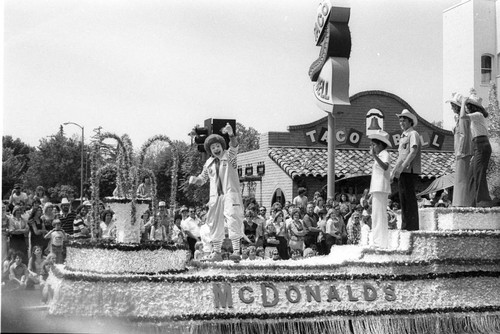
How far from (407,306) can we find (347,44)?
1017 cm

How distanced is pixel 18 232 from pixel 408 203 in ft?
21.9

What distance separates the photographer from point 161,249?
6.77 meters

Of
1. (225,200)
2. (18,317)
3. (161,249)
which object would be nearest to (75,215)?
(225,200)

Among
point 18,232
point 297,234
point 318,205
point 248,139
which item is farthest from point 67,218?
point 248,139

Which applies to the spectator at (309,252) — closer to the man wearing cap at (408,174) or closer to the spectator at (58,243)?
the man wearing cap at (408,174)

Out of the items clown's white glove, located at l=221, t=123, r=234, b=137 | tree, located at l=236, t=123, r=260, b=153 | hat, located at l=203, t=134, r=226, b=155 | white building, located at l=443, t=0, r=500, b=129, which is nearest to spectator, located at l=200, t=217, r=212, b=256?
hat, located at l=203, t=134, r=226, b=155

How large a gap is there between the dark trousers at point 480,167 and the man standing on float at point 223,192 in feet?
10.6

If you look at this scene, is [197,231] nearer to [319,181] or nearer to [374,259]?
[374,259]

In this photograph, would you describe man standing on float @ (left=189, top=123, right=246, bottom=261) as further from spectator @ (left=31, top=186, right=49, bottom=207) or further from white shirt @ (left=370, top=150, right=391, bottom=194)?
spectator @ (left=31, top=186, right=49, bottom=207)

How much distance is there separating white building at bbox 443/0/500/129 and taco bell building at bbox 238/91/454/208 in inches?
219

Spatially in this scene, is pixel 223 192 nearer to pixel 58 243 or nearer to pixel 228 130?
pixel 228 130

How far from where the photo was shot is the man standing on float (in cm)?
893

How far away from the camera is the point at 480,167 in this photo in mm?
8688

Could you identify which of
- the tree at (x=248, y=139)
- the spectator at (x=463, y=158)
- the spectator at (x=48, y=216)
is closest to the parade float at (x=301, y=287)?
the spectator at (x=463, y=158)
